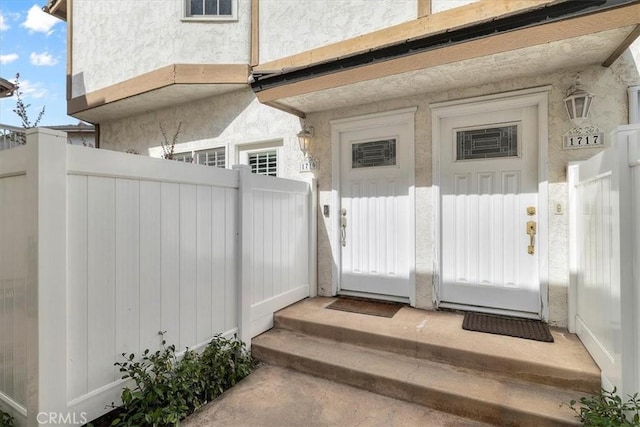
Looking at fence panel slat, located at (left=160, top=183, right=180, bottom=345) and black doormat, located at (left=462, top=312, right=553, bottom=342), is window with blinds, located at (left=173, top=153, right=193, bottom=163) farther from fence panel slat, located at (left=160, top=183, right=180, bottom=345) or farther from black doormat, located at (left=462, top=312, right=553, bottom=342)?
black doormat, located at (left=462, top=312, right=553, bottom=342)

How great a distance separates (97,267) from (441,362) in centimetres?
297

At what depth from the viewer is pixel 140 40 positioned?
577 cm

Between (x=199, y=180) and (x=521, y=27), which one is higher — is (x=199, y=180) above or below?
below

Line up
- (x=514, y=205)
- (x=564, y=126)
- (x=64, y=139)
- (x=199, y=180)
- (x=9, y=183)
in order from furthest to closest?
1. (x=514, y=205)
2. (x=564, y=126)
3. (x=199, y=180)
4. (x=9, y=183)
5. (x=64, y=139)

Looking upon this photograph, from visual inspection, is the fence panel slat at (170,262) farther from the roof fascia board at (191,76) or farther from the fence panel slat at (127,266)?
the roof fascia board at (191,76)

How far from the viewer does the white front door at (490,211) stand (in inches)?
138

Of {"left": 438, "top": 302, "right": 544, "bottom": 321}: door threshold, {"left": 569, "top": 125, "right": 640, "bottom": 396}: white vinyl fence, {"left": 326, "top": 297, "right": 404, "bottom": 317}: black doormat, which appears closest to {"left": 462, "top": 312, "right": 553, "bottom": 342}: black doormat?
{"left": 438, "top": 302, "right": 544, "bottom": 321}: door threshold

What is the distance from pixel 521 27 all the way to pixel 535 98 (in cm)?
105

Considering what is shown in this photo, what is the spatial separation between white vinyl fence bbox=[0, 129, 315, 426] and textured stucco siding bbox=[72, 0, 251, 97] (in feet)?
10.2

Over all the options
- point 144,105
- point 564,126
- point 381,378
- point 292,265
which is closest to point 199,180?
point 292,265

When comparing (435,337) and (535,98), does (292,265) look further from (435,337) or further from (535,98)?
(535,98)

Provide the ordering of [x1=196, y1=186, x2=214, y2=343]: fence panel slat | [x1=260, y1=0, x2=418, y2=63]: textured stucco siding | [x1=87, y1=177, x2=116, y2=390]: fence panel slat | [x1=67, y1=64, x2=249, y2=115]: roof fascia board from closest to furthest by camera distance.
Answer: [x1=87, y1=177, x2=116, y2=390]: fence panel slat → [x1=196, y1=186, x2=214, y2=343]: fence panel slat → [x1=260, y1=0, x2=418, y2=63]: textured stucco siding → [x1=67, y1=64, x2=249, y2=115]: roof fascia board

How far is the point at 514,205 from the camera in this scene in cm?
357

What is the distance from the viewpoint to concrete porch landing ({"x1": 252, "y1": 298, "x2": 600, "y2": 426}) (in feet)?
7.93
